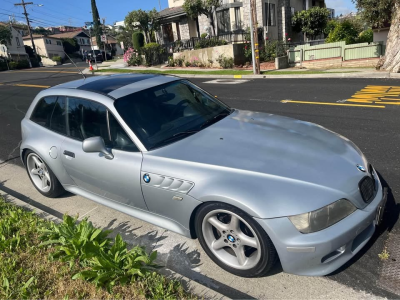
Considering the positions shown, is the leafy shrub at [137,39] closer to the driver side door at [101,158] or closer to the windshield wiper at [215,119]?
the driver side door at [101,158]

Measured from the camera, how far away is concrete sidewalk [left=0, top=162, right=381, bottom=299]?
247cm

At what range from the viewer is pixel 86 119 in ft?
12.1

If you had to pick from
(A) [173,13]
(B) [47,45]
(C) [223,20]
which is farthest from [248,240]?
(B) [47,45]

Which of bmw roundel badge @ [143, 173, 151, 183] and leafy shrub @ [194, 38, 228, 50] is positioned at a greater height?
leafy shrub @ [194, 38, 228, 50]

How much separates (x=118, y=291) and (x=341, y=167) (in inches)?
80.2

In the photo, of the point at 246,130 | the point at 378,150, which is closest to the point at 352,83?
the point at 378,150

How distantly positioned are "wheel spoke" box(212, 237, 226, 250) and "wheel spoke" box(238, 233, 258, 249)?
205 millimetres

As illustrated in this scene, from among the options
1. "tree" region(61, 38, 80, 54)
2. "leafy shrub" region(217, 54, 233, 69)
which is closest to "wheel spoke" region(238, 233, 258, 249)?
"leafy shrub" region(217, 54, 233, 69)

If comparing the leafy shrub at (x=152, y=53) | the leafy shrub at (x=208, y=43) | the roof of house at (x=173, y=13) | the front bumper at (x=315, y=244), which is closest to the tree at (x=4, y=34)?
the roof of house at (x=173, y=13)

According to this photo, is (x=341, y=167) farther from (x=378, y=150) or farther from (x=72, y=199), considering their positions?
(x=72, y=199)

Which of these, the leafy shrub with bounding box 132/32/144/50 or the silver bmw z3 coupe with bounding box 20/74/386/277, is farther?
the leafy shrub with bounding box 132/32/144/50

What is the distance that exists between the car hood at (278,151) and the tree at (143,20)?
28173 millimetres

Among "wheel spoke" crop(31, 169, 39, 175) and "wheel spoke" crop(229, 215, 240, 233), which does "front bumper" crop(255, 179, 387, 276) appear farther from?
"wheel spoke" crop(31, 169, 39, 175)

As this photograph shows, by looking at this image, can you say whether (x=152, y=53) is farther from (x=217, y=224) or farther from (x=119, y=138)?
(x=217, y=224)
